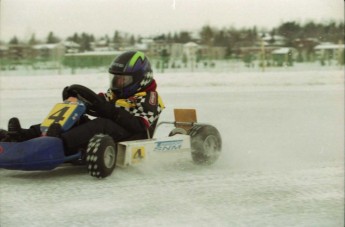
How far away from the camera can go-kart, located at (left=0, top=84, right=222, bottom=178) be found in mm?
3393

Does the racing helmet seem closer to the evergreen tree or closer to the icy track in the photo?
the icy track

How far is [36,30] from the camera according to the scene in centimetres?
676

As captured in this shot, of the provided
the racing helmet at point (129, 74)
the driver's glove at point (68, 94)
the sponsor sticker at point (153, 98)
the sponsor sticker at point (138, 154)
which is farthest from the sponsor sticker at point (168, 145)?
the driver's glove at point (68, 94)

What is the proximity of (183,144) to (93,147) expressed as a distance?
0.79 meters

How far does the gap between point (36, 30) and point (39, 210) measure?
4.29 meters

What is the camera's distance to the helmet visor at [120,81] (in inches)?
156

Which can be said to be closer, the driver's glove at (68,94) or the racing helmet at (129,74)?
the driver's glove at (68,94)

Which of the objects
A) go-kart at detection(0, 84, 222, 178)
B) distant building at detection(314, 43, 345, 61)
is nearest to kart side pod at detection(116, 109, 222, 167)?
go-kart at detection(0, 84, 222, 178)

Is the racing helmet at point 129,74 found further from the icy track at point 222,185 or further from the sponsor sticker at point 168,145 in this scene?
the icy track at point 222,185

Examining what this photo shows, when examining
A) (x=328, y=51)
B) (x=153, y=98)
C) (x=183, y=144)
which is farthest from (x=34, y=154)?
(x=328, y=51)

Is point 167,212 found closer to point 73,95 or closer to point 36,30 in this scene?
point 73,95

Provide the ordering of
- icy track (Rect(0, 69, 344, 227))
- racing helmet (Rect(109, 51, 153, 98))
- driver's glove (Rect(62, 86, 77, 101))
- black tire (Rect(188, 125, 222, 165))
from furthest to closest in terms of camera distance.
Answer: black tire (Rect(188, 125, 222, 165)) < racing helmet (Rect(109, 51, 153, 98)) < driver's glove (Rect(62, 86, 77, 101)) < icy track (Rect(0, 69, 344, 227))

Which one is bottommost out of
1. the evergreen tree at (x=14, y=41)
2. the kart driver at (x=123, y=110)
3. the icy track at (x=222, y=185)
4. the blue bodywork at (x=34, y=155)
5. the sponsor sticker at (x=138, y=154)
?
the icy track at (x=222, y=185)

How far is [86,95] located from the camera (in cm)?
365
